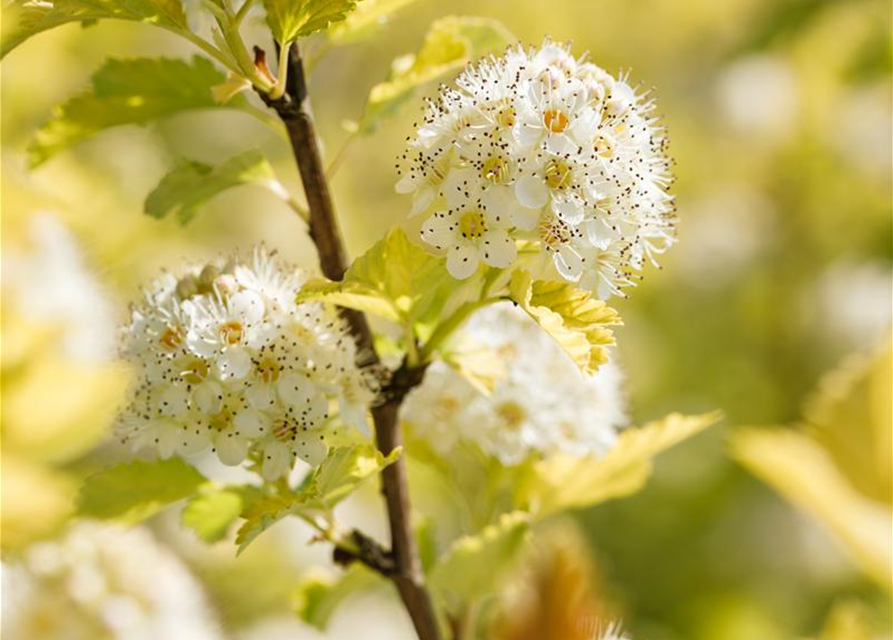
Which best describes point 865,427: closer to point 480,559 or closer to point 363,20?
point 480,559

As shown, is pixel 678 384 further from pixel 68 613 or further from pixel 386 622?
pixel 68 613

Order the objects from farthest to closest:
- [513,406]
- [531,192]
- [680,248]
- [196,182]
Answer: [680,248] < [513,406] < [196,182] < [531,192]

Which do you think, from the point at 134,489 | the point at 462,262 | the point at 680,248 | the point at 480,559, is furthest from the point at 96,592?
the point at 680,248

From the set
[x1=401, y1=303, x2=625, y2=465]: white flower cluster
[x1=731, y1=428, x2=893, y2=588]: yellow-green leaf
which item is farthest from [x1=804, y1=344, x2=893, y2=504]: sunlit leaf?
[x1=401, y1=303, x2=625, y2=465]: white flower cluster

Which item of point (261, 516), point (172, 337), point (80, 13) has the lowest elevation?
point (261, 516)

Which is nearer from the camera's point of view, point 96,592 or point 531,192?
point 531,192

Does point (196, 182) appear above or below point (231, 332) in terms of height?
above

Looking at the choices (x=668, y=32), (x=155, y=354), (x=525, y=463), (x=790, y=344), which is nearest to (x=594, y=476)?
(x=525, y=463)

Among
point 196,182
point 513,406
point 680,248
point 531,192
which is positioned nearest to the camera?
point 531,192

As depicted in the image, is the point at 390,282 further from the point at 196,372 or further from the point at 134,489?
the point at 134,489
